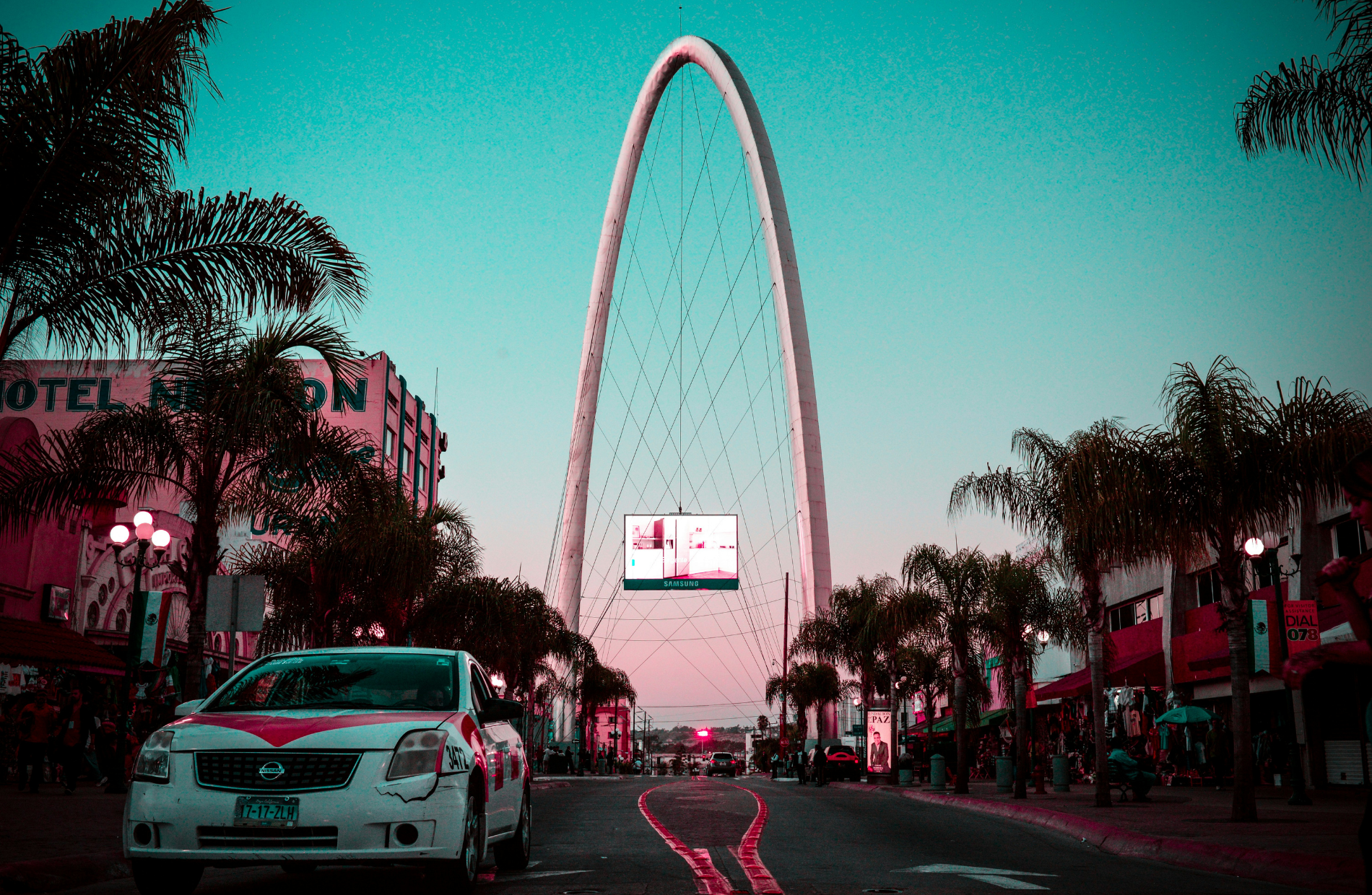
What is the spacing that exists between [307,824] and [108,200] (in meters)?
7.24

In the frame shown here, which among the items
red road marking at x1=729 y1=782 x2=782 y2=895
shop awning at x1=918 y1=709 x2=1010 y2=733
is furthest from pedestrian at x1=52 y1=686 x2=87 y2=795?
shop awning at x1=918 y1=709 x2=1010 y2=733

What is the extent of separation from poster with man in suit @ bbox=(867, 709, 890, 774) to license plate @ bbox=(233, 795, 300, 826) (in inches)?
1759

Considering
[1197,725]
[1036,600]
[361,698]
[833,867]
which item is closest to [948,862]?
[833,867]

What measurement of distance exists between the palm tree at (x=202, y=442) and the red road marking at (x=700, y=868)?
6968mm

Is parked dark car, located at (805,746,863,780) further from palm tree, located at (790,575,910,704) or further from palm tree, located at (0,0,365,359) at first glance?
palm tree, located at (0,0,365,359)

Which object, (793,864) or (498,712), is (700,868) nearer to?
(793,864)

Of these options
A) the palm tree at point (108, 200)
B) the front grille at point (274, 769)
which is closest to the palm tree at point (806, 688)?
the palm tree at point (108, 200)

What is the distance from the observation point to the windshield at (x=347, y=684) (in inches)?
341

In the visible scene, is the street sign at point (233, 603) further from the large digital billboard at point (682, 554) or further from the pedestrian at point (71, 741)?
the large digital billboard at point (682, 554)

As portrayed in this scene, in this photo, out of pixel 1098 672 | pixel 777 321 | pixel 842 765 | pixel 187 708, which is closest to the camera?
pixel 187 708

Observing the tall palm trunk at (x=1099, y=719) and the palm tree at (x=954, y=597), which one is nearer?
the tall palm trunk at (x=1099, y=719)

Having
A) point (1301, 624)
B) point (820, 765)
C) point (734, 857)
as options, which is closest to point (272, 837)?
point (734, 857)

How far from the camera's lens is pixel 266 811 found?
7273 millimetres

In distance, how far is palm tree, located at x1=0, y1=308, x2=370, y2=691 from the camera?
16781mm
